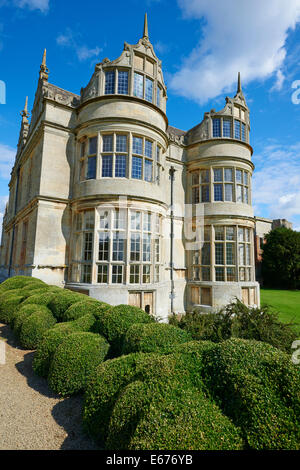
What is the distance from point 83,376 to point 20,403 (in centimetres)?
113

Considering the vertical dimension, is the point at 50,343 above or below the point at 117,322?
below

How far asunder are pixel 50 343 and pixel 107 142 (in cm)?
956

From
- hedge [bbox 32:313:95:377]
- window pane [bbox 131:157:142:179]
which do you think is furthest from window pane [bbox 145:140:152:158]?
hedge [bbox 32:313:95:377]

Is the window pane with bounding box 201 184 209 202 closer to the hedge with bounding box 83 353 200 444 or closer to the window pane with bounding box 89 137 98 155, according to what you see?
the window pane with bounding box 89 137 98 155

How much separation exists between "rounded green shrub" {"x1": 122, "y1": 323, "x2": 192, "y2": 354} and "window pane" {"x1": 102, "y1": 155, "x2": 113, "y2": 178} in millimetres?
8619

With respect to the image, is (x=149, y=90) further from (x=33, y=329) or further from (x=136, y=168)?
(x=33, y=329)

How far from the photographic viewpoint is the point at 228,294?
14.3 m

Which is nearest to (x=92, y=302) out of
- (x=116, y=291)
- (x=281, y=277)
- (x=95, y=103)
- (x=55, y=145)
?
(x=116, y=291)

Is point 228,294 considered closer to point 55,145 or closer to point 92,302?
point 92,302

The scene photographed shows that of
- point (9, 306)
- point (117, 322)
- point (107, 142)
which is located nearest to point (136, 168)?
point (107, 142)

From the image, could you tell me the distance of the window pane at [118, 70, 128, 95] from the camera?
12.2 metres

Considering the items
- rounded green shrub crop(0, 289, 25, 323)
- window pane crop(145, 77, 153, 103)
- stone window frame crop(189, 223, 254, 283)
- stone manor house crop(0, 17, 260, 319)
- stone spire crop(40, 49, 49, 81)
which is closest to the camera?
rounded green shrub crop(0, 289, 25, 323)

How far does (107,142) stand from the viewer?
11945 millimetres

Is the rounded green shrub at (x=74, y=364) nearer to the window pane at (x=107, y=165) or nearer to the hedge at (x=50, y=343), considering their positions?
the hedge at (x=50, y=343)
